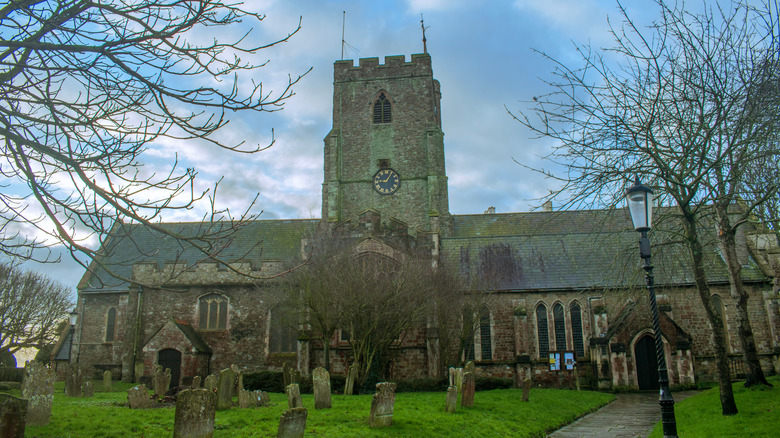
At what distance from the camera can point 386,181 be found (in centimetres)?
3125

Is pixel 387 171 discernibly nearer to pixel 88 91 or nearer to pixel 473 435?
pixel 473 435

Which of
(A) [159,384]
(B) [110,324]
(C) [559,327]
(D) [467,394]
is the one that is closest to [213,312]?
(B) [110,324]

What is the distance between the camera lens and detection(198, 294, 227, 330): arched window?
2659cm

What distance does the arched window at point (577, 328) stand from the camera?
25031 millimetres

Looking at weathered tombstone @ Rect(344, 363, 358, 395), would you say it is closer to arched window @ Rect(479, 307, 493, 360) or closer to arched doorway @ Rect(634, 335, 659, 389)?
arched window @ Rect(479, 307, 493, 360)

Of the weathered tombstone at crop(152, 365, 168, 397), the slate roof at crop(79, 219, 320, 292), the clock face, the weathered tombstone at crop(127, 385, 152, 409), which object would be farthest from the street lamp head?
the clock face

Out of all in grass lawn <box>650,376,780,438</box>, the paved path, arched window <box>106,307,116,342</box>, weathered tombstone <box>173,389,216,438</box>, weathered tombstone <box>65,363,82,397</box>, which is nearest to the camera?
weathered tombstone <box>173,389,216,438</box>

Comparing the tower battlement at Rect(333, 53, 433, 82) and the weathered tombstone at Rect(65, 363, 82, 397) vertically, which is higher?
the tower battlement at Rect(333, 53, 433, 82)

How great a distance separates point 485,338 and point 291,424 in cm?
1818

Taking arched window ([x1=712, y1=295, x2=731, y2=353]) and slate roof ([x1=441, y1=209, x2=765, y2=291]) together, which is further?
slate roof ([x1=441, y1=209, x2=765, y2=291])

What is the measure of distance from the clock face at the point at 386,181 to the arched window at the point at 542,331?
10180 millimetres

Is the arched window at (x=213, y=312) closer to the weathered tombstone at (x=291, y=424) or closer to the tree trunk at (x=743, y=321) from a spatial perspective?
the weathered tombstone at (x=291, y=424)

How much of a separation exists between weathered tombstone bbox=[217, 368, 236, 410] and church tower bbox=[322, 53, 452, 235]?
1652cm

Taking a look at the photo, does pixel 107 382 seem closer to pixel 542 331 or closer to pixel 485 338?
pixel 485 338
